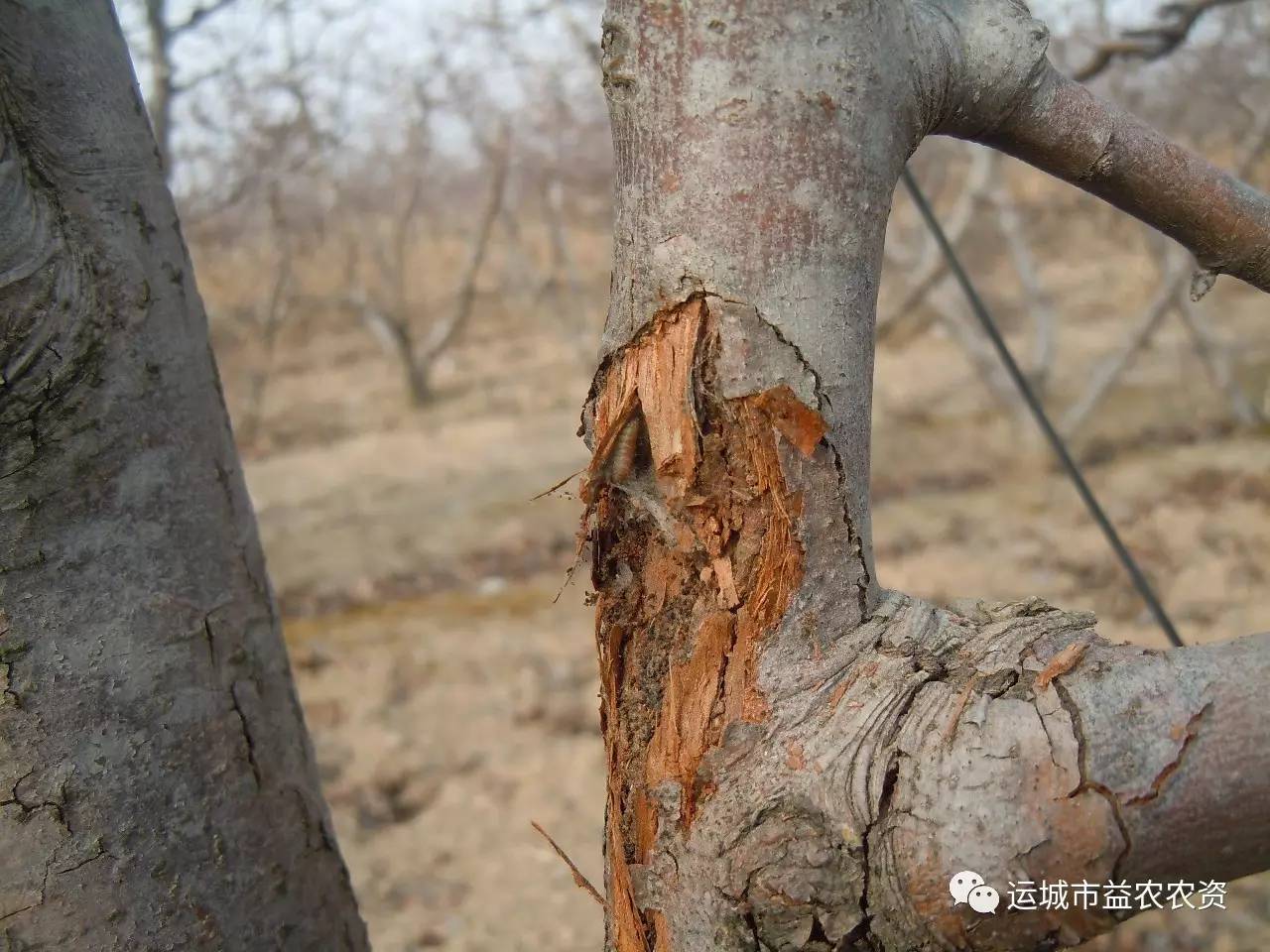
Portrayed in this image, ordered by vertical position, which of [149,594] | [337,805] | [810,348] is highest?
[810,348]

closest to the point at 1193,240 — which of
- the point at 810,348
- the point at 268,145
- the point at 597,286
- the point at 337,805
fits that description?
the point at 810,348

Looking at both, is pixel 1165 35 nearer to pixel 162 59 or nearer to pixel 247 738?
pixel 247 738

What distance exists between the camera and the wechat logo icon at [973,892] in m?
0.64

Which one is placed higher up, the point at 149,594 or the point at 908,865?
the point at 149,594

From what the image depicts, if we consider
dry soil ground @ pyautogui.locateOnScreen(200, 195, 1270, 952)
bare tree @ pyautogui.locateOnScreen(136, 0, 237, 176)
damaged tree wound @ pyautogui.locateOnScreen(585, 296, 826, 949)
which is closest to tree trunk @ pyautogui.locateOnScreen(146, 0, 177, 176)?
bare tree @ pyautogui.locateOnScreen(136, 0, 237, 176)

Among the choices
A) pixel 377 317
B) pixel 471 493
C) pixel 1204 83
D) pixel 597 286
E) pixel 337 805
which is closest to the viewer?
pixel 337 805

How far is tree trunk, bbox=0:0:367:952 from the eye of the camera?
0.81 meters

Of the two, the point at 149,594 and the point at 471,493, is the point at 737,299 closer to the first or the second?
the point at 149,594

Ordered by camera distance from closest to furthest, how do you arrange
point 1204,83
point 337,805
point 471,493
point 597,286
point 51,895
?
point 51,895, point 337,805, point 1204,83, point 471,493, point 597,286

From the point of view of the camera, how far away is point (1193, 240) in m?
0.92

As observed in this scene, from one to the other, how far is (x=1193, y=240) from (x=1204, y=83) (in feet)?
22.8

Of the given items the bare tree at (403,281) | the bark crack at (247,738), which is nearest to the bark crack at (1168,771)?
the bark crack at (247,738)

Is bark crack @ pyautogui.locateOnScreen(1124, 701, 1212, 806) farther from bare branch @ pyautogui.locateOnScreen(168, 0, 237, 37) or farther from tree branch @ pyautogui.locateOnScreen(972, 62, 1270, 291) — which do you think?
bare branch @ pyautogui.locateOnScreen(168, 0, 237, 37)

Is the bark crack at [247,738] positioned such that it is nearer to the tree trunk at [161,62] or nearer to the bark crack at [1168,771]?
the bark crack at [1168,771]
